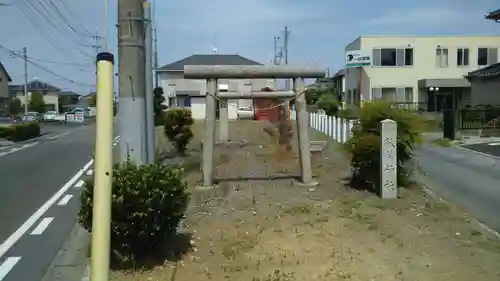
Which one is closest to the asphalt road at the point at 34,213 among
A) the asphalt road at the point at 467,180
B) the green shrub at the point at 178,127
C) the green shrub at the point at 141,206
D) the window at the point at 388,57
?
the green shrub at the point at 141,206

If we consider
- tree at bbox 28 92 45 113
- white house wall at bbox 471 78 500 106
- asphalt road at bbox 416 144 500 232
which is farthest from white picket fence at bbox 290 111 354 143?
tree at bbox 28 92 45 113

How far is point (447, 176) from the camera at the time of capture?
15.1 metres

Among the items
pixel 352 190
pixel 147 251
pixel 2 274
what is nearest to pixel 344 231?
pixel 147 251

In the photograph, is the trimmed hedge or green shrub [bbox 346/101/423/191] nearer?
green shrub [bbox 346/101/423/191]

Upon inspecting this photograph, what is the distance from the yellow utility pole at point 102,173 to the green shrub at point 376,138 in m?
8.19

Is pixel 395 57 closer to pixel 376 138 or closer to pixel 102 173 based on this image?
pixel 376 138

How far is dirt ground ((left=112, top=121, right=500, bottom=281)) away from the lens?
19.6 ft

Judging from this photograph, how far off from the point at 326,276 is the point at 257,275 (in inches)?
26.5

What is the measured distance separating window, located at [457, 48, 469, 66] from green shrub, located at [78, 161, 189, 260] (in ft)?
144

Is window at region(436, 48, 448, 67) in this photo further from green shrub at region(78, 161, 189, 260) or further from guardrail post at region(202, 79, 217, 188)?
green shrub at region(78, 161, 189, 260)

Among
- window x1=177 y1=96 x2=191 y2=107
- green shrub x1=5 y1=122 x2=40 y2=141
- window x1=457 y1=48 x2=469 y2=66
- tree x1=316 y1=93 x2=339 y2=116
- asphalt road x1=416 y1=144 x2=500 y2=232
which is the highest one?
window x1=457 y1=48 x2=469 y2=66

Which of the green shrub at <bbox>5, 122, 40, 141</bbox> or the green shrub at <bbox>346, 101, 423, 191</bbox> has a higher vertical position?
the green shrub at <bbox>346, 101, 423, 191</bbox>

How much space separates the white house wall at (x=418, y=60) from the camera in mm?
45625

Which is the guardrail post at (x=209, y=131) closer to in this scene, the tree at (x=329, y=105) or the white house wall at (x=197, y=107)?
the tree at (x=329, y=105)
